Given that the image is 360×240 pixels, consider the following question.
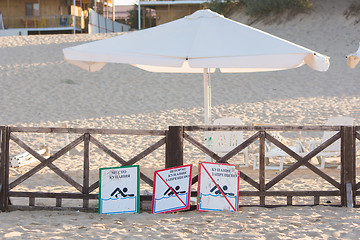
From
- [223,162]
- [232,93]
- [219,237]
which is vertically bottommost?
[219,237]

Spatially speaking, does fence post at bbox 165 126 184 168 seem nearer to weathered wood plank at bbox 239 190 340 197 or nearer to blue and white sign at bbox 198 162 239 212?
blue and white sign at bbox 198 162 239 212

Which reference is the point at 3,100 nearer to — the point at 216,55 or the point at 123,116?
the point at 123,116

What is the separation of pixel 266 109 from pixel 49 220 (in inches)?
387

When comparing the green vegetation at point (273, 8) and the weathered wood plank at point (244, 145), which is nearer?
the weathered wood plank at point (244, 145)

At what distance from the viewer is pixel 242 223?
16.2 ft

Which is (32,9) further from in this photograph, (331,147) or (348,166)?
(348,166)

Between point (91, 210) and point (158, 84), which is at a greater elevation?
point (158, 84)

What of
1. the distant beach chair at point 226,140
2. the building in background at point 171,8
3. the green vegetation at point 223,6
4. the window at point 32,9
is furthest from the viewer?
the window at point 32,9

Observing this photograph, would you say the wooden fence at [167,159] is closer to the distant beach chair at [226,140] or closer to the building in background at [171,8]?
the distant beach chair at [226,140]

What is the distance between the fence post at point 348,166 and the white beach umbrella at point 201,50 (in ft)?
2.49

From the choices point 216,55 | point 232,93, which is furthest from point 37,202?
point 232,93

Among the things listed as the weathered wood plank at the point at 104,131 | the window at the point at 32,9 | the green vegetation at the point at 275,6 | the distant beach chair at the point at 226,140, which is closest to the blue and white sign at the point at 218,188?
the weathered wood plank at the point at 104,131

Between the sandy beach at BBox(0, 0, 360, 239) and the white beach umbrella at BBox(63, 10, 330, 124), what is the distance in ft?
5.24

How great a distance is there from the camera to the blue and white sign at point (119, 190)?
210 inches
